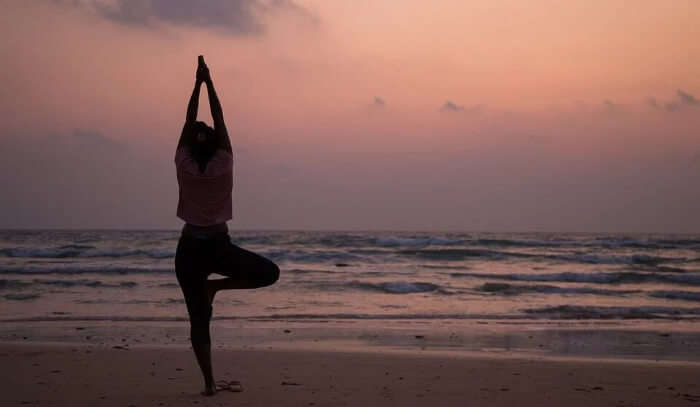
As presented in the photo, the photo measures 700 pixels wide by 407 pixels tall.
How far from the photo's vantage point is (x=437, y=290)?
49.6 feet

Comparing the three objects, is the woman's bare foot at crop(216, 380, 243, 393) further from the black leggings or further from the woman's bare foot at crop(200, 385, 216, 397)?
the black leggings

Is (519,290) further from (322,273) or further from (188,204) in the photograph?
(188,204)

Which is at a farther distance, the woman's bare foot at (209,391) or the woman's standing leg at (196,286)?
the woman's bare foot at (209,391)

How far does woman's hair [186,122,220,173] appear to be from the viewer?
4.14 meters

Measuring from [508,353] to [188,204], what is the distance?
13.8 ft

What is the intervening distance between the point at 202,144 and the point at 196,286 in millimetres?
860

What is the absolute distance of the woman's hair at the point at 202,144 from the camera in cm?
414

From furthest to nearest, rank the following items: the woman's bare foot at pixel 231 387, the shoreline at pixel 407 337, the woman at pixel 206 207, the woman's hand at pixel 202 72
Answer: the shoreline at pixel 407 337, the woman's bare foot at pixel 231 387, the woman's hand at pixel 202 72, the woman at pixel 206 207

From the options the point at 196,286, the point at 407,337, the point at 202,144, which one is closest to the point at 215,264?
the point at 196,286

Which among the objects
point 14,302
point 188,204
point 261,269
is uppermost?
point 188,204

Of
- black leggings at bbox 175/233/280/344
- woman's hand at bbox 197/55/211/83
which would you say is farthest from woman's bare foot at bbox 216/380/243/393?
woman's hand at bbox 197/55/211/83

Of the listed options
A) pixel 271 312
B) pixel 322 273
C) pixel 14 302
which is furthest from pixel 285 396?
pixel 322 273

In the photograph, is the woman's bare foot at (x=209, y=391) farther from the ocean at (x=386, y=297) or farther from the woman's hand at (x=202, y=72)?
the ocean at (x=386, y=297)

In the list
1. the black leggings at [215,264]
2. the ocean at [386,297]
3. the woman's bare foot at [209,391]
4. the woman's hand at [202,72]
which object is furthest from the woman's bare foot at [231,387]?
the ocean at [386,297]
